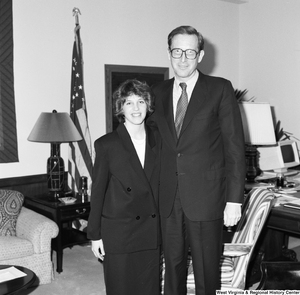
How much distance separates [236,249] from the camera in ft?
8.67

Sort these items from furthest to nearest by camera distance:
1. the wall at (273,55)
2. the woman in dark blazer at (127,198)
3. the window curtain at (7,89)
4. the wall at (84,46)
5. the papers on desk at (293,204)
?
the wall at (273,55), the wall at (84,46), the window curtain at (7,89), the papers on desk at (293,204), the woman in dark blazer at (127,198)

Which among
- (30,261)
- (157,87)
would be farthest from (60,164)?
(157,87)

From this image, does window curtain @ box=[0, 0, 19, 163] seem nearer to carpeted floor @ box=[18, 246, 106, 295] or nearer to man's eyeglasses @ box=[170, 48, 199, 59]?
carpeted floor @ box=[18, 246, 106, 295]

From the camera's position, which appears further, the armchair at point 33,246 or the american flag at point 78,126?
the american flag at point 78,126

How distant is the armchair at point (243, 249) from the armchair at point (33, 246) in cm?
141

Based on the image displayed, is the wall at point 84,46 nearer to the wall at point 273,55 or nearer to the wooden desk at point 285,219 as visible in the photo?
the wall at point 273,55

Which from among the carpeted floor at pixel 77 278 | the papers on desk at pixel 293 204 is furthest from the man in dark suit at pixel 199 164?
the carpeted floor at pixel 77 278

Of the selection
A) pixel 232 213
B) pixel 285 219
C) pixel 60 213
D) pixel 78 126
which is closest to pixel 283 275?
pixel 232 213

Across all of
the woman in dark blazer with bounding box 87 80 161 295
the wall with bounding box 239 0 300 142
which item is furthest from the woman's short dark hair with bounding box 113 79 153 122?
the wall with bounding box 239 0 300 142

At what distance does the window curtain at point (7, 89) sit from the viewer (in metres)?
4.12

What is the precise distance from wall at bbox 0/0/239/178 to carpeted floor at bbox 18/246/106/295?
935 millimetres

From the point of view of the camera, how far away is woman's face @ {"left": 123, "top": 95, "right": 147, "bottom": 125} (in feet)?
7.42

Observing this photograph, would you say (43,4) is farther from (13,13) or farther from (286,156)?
(286,156)

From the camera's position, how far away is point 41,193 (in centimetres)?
451
